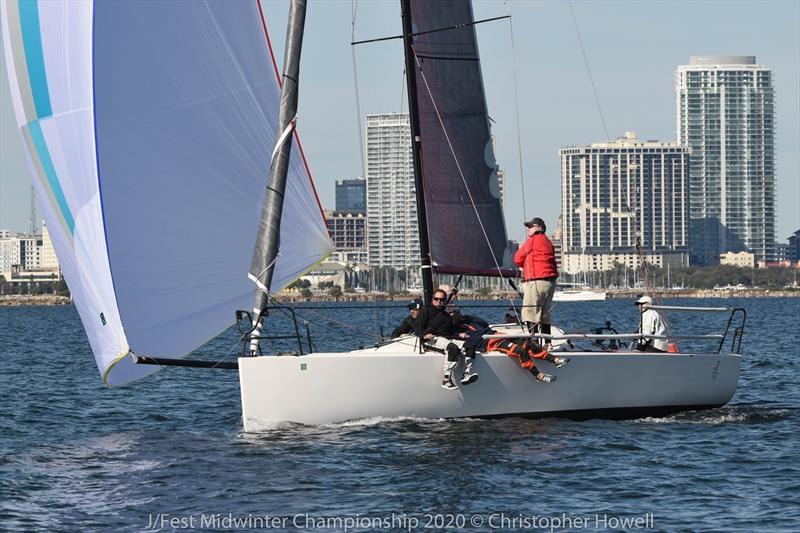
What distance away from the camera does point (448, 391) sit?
14.6m

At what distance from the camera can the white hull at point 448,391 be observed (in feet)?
46.3

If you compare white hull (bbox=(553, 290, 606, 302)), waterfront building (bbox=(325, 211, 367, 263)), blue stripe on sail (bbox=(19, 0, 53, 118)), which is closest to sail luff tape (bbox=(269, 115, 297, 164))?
blue stripe on sail (bbox=(19, 0, 53, 118))

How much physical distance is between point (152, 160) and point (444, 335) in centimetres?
367

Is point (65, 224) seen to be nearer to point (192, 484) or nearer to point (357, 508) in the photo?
point (192, 484)

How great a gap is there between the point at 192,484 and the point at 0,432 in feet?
17.8

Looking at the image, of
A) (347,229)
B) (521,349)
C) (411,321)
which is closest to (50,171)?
(411,321)

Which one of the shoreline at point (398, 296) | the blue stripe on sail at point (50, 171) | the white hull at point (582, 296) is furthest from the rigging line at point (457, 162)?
the shoreline at point (398, 296)

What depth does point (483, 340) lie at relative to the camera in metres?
14.8

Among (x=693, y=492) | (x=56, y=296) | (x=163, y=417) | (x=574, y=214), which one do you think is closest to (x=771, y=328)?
(x=163, y=417)

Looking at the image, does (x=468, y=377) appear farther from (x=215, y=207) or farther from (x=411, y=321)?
(x=215, y=207)

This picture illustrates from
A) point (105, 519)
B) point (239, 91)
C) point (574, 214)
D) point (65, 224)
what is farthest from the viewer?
point (574, 214)

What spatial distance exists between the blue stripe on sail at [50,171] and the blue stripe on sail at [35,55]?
17 cm

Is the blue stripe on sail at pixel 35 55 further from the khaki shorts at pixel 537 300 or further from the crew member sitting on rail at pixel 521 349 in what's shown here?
the khaki shorts at pixel 537 300

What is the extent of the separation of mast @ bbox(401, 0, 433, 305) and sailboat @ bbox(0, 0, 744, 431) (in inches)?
1.0
